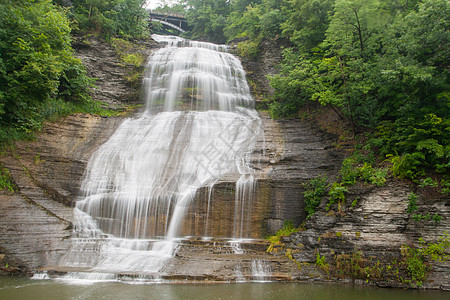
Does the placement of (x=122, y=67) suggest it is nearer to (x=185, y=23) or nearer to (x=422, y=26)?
(x=422, y=26)

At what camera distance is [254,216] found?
37.3 feet

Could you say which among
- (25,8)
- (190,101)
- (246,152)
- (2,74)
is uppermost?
(25,8)

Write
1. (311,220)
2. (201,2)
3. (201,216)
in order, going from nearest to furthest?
(311,220)
(201,216)
(201,2)

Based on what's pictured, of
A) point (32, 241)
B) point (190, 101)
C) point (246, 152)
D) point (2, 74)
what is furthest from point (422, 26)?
point (2, 74)

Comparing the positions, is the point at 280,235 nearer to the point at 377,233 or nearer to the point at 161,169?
the point at 377,233

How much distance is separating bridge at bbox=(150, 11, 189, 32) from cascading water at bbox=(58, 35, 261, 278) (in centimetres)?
2360

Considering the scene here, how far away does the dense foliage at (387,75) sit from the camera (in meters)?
9.93

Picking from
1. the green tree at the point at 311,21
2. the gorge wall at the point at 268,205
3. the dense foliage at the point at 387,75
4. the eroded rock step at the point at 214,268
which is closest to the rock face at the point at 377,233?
the gorge wall at the point at 268,205

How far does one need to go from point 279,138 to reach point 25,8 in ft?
44.7

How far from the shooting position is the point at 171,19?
41.4 meters

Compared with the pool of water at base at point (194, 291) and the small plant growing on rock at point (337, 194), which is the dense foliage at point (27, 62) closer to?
the pool of water at base at point (194, 291)

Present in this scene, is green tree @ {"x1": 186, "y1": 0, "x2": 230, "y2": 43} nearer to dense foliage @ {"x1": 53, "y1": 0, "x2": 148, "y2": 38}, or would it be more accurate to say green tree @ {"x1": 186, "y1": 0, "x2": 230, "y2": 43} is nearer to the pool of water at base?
dense foliage @ {"x1": 53, "y1": 0, "x2": 148, "y2": 38}

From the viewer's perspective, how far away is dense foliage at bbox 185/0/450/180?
993 cm

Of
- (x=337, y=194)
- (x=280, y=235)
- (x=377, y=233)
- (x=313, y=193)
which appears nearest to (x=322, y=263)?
(x=280, y=235)
